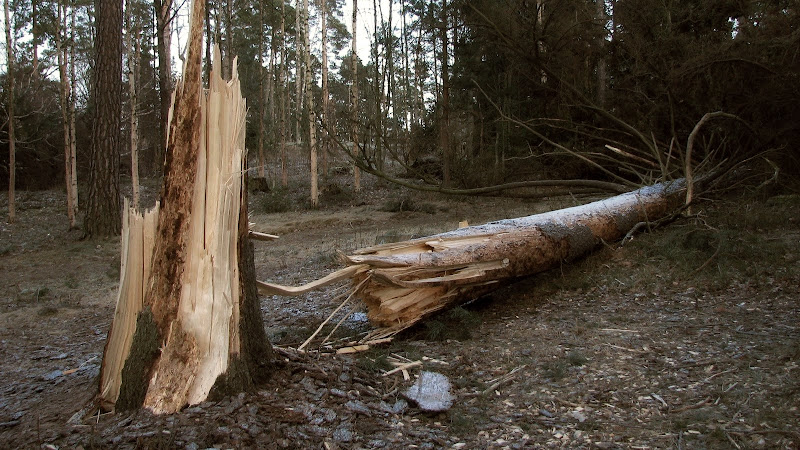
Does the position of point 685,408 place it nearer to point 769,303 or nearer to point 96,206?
point 769,303

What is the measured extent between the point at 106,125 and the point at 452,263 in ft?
31.5

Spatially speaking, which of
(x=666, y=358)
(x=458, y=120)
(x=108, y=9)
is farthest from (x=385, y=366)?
(x=458, y=120)

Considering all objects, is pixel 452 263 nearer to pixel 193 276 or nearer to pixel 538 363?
pixel 538 363

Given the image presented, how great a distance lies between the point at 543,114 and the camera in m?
12.3

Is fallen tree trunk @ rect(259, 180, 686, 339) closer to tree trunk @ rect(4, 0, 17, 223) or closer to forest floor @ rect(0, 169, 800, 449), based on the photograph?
forest floor @ rect(0, 169, 800, 449)

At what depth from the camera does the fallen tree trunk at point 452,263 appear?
12.9 feet

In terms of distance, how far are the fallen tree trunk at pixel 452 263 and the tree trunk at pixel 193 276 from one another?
649 millimetres

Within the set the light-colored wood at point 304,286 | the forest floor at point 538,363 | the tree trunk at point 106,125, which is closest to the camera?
the forest floor at point 538,363

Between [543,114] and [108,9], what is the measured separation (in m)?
9.60

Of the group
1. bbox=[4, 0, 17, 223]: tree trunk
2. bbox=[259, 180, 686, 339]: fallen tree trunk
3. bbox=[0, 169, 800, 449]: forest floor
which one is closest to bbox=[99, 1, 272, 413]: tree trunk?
bbox=[0, 169, 800, 449]: forest floor

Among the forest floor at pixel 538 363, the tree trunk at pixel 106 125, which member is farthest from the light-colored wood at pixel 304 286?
the tree trunk at pixel 106 125

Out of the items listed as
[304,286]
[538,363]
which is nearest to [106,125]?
[304,286]

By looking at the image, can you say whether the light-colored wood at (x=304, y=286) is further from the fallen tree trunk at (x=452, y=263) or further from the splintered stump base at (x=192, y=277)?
the splintered stump base at (x=192, y=277)

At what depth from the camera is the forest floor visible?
2482 mm
